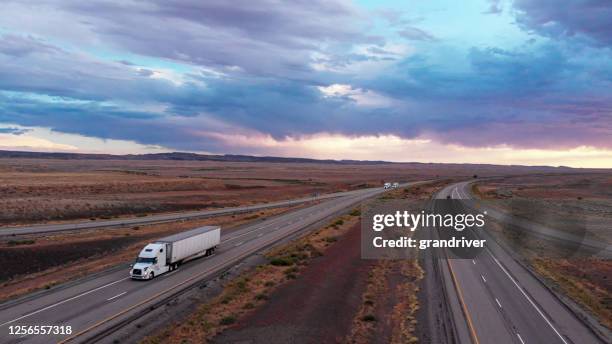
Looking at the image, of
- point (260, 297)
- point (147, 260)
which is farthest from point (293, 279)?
point (147, 260)

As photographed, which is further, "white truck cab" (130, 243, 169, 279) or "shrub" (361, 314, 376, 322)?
"white truck cab" (130, 243, 169, 279)

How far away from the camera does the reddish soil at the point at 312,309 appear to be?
89.6 ft

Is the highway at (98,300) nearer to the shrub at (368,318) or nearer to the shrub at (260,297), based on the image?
the shrub at (260,297)

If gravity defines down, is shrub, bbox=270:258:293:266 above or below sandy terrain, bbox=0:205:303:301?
above

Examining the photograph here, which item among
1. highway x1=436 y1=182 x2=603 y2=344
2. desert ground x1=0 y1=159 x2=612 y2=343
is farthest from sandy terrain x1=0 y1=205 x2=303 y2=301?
highway x1=436 y1=182 x2=603 y2=344

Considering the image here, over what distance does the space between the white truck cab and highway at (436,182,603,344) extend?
2299 cm

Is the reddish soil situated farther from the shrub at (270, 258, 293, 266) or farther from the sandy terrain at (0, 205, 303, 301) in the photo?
the sandy terrain at (0, 205, 303, 301)

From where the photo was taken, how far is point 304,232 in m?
66.8

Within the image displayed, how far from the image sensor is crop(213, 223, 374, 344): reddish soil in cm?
2730

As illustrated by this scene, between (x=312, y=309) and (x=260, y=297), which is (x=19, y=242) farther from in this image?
(x=312, y=309)

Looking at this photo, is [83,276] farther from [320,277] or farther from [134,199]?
[134,199]

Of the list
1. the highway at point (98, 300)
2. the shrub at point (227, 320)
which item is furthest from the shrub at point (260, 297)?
the highway at point (98, 300)

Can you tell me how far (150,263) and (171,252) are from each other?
8.66 feet

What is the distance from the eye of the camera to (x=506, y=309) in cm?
3169
